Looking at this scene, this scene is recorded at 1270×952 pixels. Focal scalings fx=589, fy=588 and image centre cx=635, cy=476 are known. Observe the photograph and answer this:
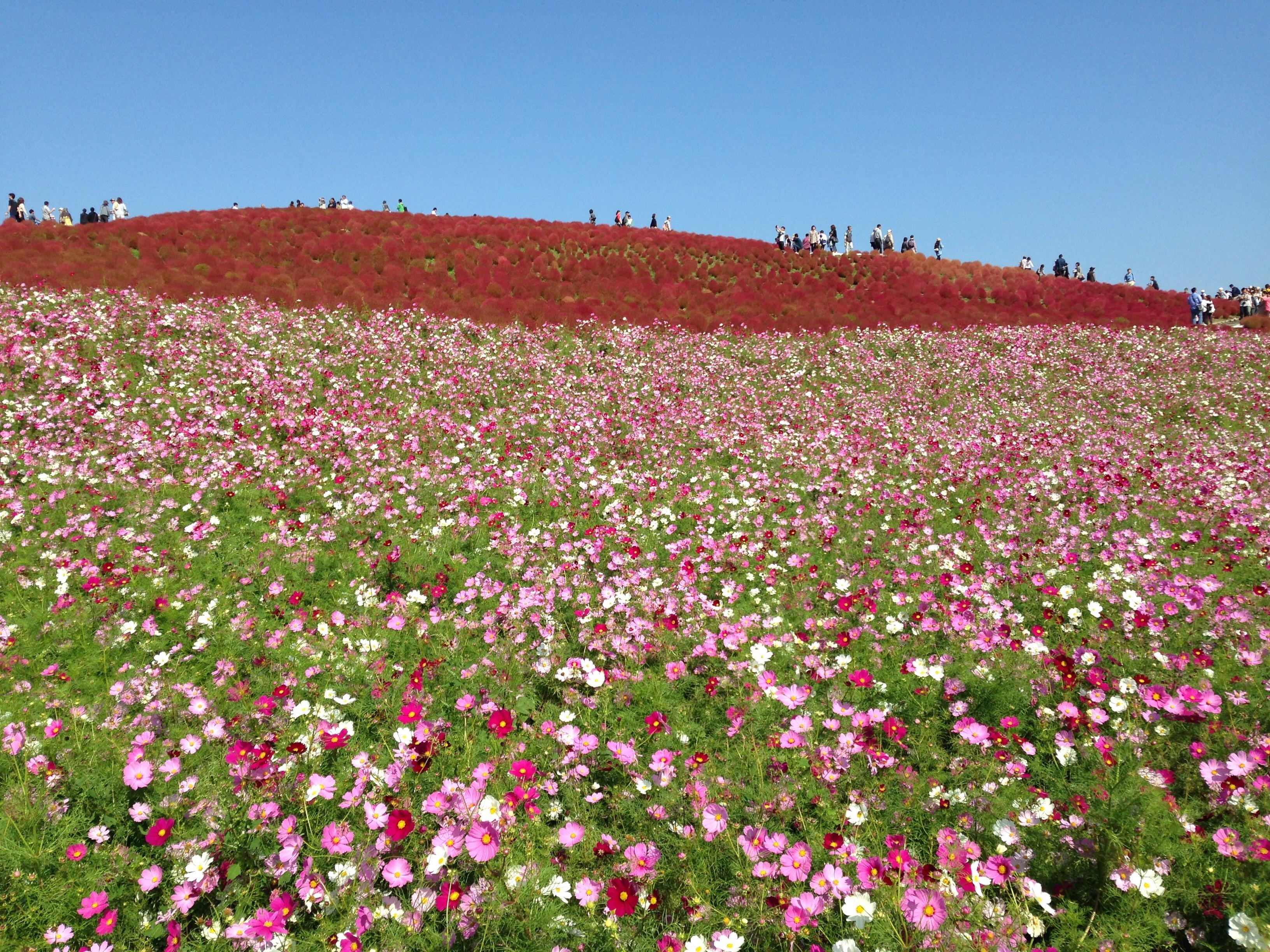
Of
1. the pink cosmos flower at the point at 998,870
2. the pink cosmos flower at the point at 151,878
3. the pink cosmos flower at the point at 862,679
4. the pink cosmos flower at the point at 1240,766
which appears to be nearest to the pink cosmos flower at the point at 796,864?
the pink cosmos flower at the point at 998,870

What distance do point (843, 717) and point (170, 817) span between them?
3.54m

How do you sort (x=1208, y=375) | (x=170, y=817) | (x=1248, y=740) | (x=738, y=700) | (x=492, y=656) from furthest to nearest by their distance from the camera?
(x=1208, y=375) < (x=492, y=656) < (x=738, y=700) < (x=1248, y=740) < (x=170, y=817)

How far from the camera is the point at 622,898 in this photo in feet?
7.20

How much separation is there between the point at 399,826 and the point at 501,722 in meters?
0.88

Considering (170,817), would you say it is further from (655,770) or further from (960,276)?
(960,276)

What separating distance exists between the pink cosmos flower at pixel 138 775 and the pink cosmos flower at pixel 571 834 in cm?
206

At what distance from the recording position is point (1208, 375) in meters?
15.1

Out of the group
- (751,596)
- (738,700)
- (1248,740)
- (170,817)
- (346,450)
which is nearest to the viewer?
(170,817)

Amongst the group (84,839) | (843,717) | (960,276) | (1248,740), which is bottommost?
(84,839)

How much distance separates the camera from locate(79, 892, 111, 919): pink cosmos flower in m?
2.23

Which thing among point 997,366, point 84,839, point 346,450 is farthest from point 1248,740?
point 997,366

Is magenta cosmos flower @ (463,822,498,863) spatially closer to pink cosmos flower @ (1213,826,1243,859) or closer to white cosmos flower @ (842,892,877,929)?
white cosmos flower @ (842,892,877,929)

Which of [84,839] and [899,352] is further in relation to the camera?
[899,352]

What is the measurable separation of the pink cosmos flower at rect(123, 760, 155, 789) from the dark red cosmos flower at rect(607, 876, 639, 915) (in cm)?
236
